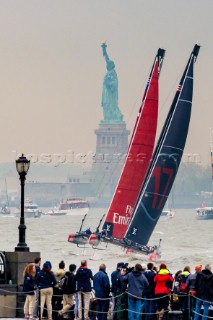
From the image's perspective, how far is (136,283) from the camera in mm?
27859

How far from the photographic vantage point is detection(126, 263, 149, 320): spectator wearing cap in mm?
27844

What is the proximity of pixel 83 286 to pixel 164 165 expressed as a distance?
41.2 meters

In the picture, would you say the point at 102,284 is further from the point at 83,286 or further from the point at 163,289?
the point at 163,289

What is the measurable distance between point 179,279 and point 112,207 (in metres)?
43.0

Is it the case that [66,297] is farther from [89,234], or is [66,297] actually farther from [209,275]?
[89,234]

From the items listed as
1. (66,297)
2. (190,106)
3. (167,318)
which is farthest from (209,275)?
(190,106)

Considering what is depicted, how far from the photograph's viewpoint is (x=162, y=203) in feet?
229

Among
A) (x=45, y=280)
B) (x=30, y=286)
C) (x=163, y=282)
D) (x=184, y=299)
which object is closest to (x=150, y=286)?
(x=163, y=282)

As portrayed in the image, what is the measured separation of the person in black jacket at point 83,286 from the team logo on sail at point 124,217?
139 ft

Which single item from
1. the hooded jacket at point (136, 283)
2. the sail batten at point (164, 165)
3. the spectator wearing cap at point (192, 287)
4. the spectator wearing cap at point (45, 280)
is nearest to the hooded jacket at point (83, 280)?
the spectator wearing cap at point (45, 280)

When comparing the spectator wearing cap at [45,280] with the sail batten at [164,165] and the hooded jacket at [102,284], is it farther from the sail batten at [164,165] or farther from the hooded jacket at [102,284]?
the sail batten at [164,165]

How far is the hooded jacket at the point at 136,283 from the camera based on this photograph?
27.8 metres

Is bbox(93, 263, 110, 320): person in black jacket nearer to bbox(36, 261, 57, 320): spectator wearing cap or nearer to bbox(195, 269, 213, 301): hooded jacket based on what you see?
bbox(36, 261, 57, 320): spectator wearing cap

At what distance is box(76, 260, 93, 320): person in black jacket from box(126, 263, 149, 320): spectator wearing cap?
970 mm
